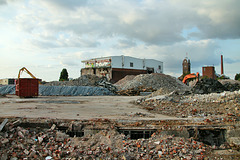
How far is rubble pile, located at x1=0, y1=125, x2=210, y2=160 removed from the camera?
4293mm

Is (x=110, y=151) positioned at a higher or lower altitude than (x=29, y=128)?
lower

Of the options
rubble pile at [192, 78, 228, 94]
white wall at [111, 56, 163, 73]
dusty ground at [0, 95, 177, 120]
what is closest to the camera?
dusty ground at [0, 95, 177, 120]

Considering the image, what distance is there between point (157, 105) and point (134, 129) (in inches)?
210

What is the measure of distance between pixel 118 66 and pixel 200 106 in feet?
103

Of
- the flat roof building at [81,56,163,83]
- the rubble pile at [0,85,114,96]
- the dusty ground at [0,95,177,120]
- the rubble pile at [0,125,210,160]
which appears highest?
the flat roof building at [81,56,163,83]

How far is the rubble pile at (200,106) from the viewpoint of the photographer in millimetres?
7957

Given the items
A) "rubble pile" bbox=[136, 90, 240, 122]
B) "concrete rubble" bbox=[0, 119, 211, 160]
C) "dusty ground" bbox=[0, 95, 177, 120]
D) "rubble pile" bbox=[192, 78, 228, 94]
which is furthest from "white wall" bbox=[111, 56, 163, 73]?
"concrete rubble" bbox=[0, 119, 211, 160]

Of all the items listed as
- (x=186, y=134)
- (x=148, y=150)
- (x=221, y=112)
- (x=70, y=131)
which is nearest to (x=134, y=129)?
(x=148, y=150)

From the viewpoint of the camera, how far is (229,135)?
18.5 feet

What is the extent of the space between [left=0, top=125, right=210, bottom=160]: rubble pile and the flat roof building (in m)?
33.4

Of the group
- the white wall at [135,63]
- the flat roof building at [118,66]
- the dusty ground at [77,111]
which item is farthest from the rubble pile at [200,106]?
the white wall at [135,63]

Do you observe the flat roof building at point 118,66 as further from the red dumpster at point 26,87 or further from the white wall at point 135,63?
the red dumpster at point 26,87

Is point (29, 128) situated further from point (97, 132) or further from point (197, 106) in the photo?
point (197, 106)

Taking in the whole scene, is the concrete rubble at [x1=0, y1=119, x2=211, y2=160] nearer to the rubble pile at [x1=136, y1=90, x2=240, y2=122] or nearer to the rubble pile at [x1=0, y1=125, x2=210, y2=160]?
the rubble pile at [x1=0, y1=125, x2=210, y2=160]
